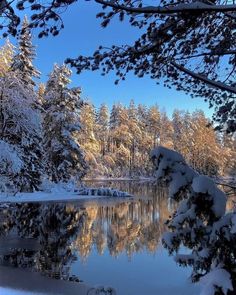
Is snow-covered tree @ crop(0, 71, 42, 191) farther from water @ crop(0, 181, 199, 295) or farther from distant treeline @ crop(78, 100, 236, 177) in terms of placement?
distant treeline @ crop(78, 100, 236, 177)

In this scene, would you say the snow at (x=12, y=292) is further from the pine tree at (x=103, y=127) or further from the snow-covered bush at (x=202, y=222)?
the pine tree at (x=103, y=127)

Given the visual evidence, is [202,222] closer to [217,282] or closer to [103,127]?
[217,282]

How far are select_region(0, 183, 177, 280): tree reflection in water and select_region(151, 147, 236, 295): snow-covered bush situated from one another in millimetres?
5869

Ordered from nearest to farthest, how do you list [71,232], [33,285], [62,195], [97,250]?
[33,285] → [97,250] → [71,232] → [62,195]

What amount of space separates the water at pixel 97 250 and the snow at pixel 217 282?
5.05 metres

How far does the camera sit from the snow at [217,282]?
330 cm

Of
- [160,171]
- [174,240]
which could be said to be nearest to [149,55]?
[160,171]

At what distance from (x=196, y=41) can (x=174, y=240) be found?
2.53m

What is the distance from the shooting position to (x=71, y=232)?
15.2m

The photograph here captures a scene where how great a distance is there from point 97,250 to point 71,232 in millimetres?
3056

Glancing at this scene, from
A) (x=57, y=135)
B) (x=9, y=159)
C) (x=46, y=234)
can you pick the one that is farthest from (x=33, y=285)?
(x=57, y=135)

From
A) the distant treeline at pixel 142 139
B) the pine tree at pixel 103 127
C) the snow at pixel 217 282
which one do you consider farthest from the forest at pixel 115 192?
the pine tree at pixel 103 127

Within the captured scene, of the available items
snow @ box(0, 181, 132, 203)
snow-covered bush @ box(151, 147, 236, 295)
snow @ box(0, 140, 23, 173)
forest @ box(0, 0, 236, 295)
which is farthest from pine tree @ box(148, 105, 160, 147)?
snow-covered bush @ box(151, 147, 236, 295)

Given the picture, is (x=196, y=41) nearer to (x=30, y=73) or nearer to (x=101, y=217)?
(x=101, y=217)
